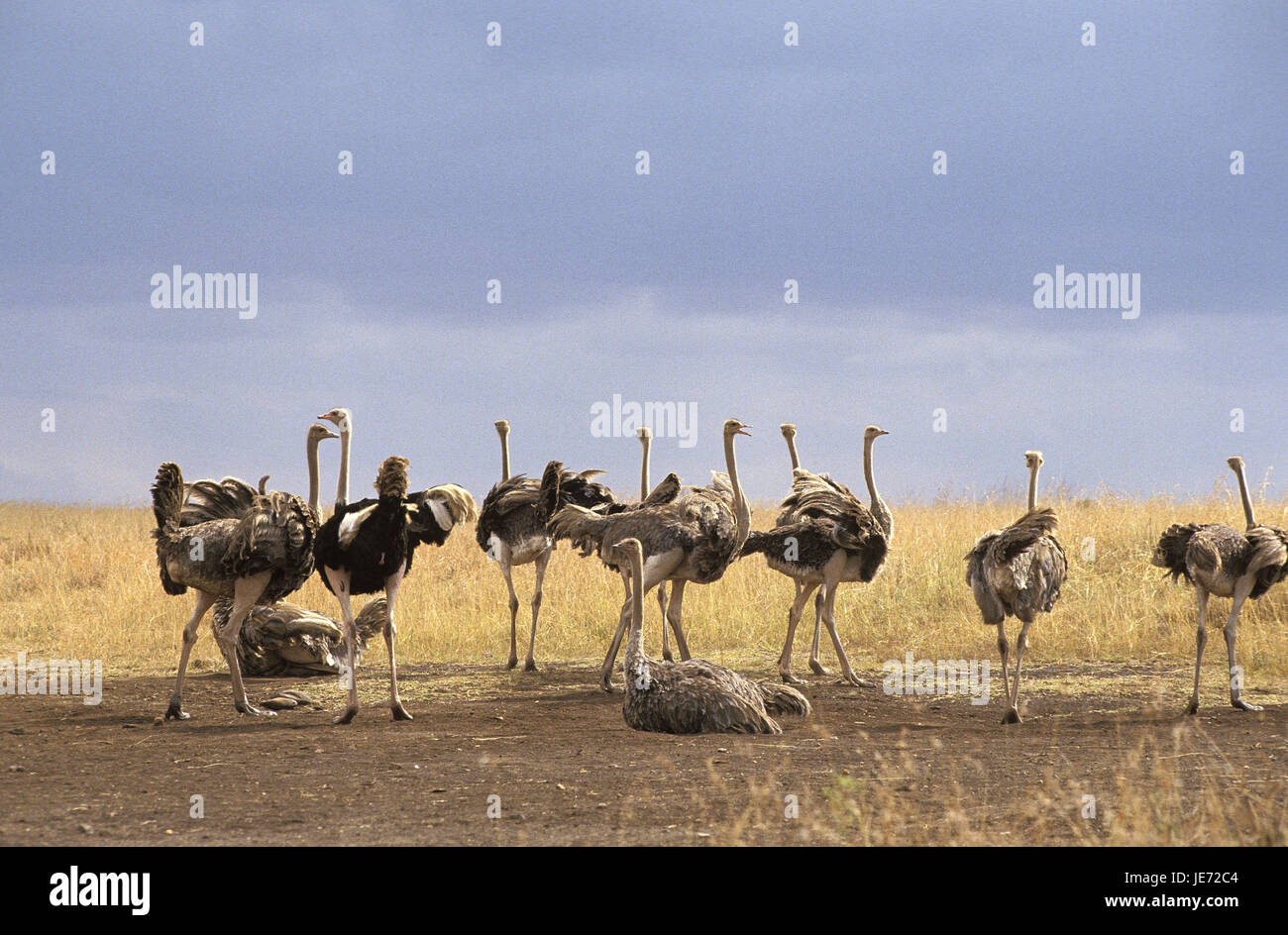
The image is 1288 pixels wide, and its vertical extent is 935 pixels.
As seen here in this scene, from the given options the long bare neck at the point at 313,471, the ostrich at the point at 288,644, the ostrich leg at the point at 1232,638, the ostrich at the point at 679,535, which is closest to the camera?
the long bare neck at the point at 313,471

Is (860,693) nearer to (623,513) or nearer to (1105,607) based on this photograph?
(623,513)

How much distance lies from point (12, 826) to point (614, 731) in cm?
420

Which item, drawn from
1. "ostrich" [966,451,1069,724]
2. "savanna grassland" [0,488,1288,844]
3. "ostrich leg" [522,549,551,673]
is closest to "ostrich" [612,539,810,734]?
"savanna grassland" [0,488,1288,844]

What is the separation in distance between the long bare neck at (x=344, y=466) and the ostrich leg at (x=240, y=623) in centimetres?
88

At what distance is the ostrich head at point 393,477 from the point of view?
10086mm

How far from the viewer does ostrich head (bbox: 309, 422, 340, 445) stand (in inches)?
445

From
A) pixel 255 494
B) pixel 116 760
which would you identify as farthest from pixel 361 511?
pixel 116 760

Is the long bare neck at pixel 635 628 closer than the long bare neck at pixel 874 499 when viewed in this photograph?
Yes

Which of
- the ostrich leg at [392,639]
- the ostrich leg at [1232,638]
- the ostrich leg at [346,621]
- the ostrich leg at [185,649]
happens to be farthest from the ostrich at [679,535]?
the ostrich leg at [1232,638]

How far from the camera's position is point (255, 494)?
36.9ft

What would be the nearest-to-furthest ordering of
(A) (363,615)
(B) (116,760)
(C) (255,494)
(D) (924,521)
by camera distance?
(B) (116,760) < (C) (255,494) < (A) (363,615) < (D) (924,521)

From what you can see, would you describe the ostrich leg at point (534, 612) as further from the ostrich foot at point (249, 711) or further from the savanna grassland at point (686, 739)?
the ostrich foot at point (249, 711)

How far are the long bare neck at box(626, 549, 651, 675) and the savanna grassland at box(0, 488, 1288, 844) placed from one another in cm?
50

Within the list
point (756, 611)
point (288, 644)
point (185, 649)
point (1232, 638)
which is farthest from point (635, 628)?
point (756, 611)
